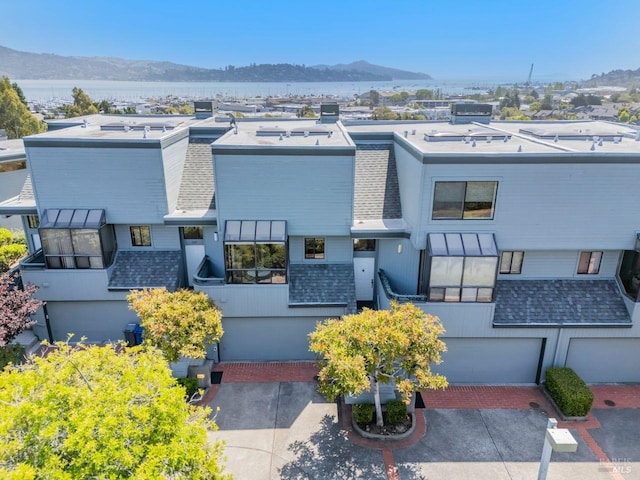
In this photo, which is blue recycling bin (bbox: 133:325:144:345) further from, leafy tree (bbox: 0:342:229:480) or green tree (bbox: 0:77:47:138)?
green tree (bbox: 0:77:47:138)

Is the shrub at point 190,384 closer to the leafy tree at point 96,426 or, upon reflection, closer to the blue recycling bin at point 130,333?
the blue recycling bin at point 130,333

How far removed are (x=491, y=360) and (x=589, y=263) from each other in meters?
5.92

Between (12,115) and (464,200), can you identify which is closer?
(464,200)

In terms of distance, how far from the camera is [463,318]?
16.6 metres

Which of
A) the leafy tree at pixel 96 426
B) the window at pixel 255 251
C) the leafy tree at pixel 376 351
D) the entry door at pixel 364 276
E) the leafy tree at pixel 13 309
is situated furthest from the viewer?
the entry door at pixel 364 276

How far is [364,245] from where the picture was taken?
19.6 m

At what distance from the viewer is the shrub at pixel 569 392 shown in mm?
15523

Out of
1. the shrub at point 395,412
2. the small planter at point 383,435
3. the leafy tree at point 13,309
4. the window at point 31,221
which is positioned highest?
the window at point 31,221

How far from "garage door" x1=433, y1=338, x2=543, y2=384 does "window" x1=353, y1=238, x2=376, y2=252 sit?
521 cm

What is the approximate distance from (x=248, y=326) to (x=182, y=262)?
180 inches

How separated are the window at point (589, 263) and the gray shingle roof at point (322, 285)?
974 centimetres

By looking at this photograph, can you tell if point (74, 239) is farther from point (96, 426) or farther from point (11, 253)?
point (96, 426)

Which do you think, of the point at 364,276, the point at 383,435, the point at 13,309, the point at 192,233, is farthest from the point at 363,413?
the point at 13,309

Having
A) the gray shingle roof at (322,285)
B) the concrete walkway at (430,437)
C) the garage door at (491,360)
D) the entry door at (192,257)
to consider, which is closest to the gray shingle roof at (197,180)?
the entry door at (192,257)
